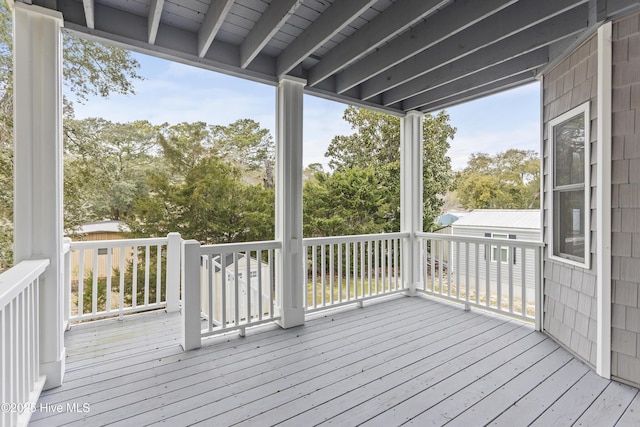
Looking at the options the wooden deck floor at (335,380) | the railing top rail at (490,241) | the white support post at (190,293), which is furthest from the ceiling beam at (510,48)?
the white support post at (190,293)

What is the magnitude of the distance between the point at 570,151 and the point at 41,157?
4.05 metres

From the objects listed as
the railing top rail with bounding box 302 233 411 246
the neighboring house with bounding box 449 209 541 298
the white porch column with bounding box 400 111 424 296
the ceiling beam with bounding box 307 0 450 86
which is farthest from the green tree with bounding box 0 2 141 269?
the neighboring house with bounding box 449 209 541 298

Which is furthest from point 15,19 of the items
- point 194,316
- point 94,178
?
point 94,178

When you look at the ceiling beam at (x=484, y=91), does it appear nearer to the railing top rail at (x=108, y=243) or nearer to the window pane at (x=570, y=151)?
the window pane at (x=570, y=151)

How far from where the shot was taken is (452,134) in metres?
8.42

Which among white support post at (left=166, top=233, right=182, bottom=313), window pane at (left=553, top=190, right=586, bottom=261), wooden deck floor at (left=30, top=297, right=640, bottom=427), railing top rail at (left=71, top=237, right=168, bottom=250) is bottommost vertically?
wooden deck floor at (left=30, top=297, right=640, bottom=427)

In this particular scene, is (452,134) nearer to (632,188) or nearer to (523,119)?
(523,119)

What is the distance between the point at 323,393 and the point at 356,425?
0.35 m

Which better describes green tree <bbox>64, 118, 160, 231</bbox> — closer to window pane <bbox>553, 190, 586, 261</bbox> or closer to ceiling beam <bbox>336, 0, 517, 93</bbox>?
ceiling beam <bbox>336, 0, 517, 93</bbox>

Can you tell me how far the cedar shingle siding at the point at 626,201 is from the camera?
6.62 ft

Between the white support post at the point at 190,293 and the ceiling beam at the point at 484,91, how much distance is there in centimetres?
337

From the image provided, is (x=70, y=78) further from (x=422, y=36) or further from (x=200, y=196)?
(x=422, y=36)

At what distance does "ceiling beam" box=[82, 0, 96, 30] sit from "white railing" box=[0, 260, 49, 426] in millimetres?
1722

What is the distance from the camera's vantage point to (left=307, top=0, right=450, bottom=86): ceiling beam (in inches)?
81.0
